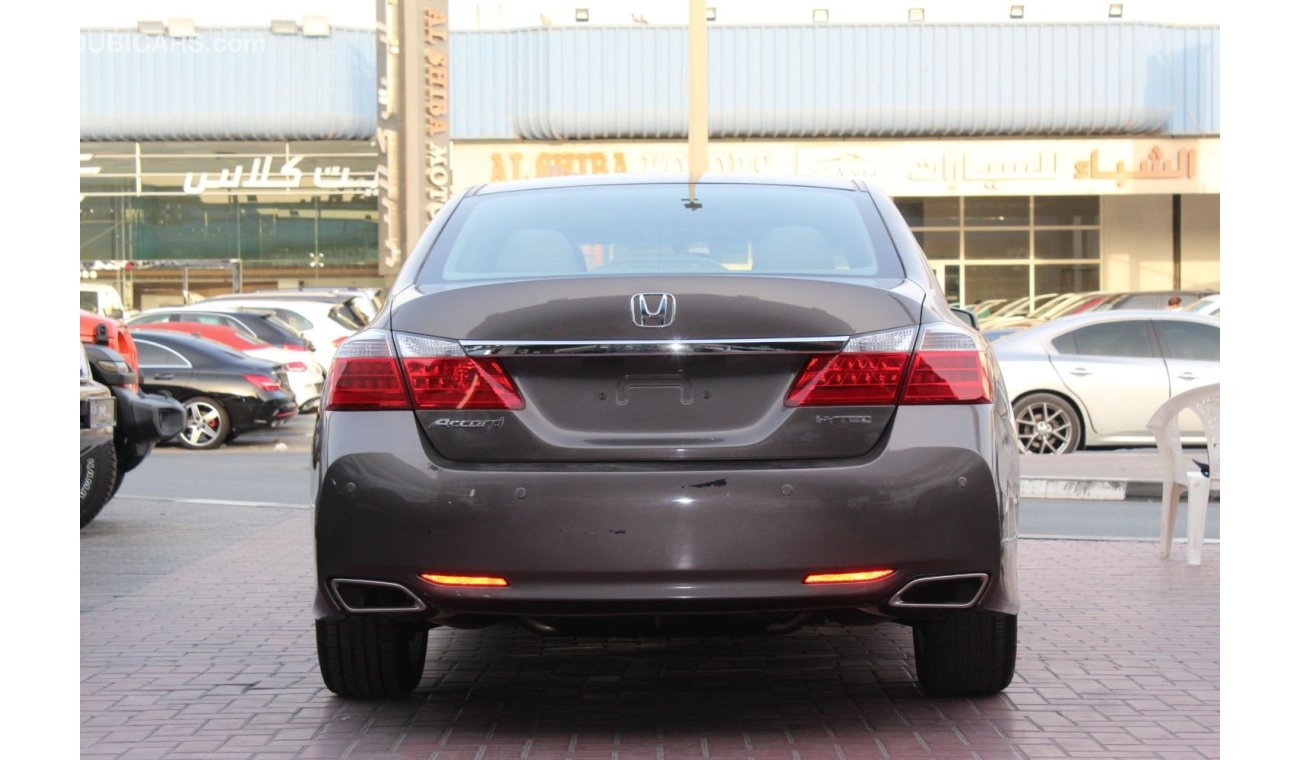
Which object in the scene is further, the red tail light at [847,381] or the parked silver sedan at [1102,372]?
the parked silver sedan at [1102,372]

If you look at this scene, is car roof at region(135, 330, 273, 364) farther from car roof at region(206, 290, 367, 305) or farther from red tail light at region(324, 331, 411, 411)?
red tail light at region(324, 331, 411, 411)

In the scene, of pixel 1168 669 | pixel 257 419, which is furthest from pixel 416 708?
pixel 257 419

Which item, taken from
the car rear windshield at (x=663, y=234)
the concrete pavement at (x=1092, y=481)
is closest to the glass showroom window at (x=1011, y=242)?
the concrete pavement at (x=1092, y=481)

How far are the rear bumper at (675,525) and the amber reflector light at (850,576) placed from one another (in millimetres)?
16

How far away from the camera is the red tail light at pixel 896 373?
4.32 meters

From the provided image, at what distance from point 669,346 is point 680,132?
33486 mm

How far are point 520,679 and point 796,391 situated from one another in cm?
181

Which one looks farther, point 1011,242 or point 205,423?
point 1011,242

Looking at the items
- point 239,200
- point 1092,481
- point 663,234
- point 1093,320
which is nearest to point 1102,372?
point 1093,320

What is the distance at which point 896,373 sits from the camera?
436 cm

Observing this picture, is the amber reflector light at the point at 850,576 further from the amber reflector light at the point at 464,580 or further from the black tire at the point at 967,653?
the amber reflector light at the point at 464,580

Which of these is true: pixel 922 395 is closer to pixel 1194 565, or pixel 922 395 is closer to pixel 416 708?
pixel 416 708
